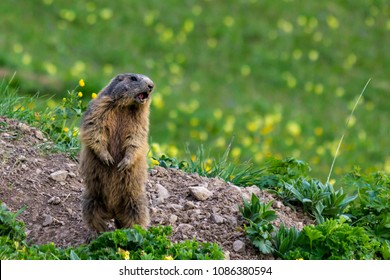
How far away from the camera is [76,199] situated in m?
6.49

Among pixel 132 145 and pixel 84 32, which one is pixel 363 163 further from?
pixel 132 145

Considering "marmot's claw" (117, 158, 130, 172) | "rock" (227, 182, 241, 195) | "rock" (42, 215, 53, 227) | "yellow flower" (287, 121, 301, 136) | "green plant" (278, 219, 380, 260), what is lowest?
"green plant" (278, 219, 380, 260)

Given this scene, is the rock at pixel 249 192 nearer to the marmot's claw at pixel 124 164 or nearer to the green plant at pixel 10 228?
the marmot's claw at pixel 124 164

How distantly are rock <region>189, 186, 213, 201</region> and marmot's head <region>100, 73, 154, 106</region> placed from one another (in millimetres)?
956

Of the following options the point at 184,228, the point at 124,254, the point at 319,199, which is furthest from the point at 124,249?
the point at 319,199

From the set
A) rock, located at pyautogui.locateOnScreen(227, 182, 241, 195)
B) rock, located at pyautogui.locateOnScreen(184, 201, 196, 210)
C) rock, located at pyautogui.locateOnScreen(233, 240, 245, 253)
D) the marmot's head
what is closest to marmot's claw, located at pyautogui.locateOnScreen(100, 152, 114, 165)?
the marmot's head

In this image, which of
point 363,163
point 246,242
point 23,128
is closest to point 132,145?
point 246,242

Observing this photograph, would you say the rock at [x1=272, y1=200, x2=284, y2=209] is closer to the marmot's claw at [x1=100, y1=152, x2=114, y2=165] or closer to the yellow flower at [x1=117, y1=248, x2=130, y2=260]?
the marmot's claw at [x1=100, y1=152, x2=114, y2=165]

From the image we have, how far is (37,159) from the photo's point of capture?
6.72 m

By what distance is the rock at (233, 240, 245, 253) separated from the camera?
234 inches

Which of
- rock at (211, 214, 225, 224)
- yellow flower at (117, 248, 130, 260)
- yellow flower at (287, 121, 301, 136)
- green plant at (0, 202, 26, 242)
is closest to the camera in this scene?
yellow flower at (117, 248, 130, 260)

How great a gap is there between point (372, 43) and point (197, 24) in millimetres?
3045

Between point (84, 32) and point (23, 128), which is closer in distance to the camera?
point (23, 128)

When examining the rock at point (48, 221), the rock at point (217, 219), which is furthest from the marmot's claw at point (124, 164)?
the rock at point (217, 219)
